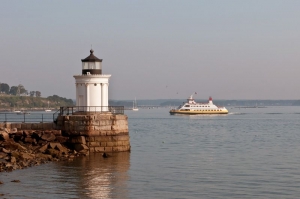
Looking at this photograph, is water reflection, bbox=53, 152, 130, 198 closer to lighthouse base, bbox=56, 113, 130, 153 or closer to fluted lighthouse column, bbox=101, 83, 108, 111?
lighthouse base, bbox=56, 113, 130, 153

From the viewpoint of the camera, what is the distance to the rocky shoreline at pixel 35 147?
88.2 ft

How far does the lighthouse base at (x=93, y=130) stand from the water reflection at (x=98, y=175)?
1.76 ft

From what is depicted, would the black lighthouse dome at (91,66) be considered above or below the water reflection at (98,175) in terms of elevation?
above

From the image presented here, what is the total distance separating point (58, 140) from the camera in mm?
29719

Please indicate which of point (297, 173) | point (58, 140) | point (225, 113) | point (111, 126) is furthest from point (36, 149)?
point (225, 113)

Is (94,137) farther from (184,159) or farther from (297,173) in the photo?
(297,173)

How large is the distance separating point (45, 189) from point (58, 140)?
27.7 ft

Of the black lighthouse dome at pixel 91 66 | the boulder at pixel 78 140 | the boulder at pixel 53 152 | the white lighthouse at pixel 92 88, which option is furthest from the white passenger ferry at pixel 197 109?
the boulder at pixel 53 152

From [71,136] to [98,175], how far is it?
5.55m

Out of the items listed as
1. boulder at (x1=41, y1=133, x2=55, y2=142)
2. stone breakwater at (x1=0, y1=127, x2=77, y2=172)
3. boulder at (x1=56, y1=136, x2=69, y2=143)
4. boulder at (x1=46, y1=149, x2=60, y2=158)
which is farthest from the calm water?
boulder at (x1=41, y1=133, x2=55, y2=142)

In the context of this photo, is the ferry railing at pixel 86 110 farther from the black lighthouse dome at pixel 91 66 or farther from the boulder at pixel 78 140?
the black lighthouse dome at pixel 91 66

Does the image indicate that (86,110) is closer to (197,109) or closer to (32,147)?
(32,147)

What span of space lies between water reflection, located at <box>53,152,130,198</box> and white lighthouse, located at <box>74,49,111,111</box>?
9.30ft

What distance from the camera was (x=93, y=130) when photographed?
2941 centimetres
